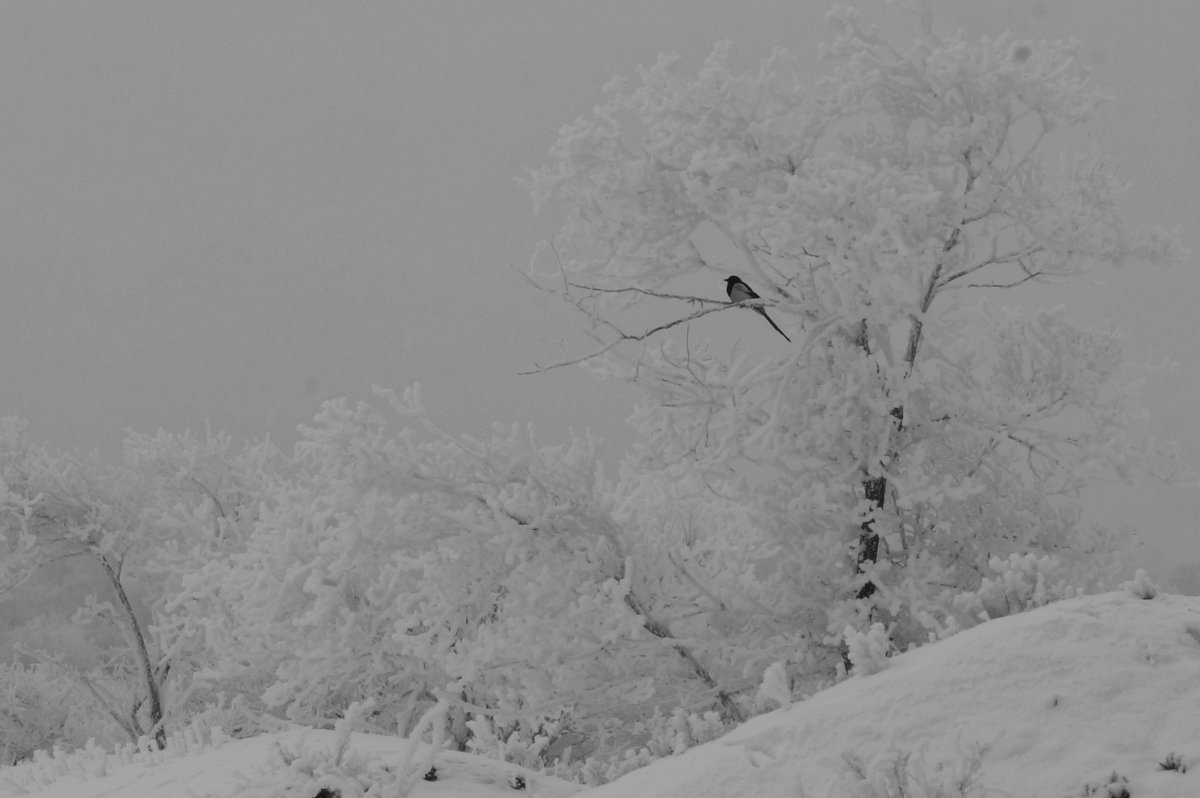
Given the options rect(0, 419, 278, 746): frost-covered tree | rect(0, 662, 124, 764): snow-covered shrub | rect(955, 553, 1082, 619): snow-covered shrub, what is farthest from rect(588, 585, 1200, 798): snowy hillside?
rect(0, 662, 124, 764): snow-covered shrub

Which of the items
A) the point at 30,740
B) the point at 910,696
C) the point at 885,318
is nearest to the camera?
the point at 910,696

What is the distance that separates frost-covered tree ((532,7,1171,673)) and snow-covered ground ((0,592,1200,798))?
370cm

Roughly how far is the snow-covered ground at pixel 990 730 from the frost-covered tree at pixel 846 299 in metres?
3.70

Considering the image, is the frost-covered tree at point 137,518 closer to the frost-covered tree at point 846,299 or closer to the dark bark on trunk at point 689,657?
the dark bark on trunk at point 689,657

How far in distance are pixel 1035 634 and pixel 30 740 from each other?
18569 millimetres

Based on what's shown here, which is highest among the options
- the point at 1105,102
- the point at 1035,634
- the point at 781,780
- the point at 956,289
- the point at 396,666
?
the point at 1105,102

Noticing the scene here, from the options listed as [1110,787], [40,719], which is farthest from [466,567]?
[40,719]

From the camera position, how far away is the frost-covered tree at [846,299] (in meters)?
7.38

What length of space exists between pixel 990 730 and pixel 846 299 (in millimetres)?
4723

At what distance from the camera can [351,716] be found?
3.24 metres

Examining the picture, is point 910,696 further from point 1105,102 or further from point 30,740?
point 30,740

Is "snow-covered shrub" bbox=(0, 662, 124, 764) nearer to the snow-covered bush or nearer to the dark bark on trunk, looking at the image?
the snow-covered bush

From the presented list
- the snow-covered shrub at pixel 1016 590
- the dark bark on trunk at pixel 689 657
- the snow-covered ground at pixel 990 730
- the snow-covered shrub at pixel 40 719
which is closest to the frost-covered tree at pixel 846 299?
the dark bark on trunk at pixel 689 657

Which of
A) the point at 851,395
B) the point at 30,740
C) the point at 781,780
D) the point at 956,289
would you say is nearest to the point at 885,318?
the point at 851,395
